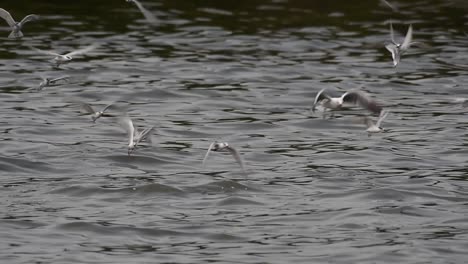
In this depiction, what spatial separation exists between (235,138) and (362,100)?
403cm

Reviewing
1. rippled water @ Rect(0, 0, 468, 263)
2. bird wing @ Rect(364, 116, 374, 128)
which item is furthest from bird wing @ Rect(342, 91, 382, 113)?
bird wing @ Rect(364, 116, 374, 128)

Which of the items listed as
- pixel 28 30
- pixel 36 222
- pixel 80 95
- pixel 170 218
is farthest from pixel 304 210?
pixel 28 30

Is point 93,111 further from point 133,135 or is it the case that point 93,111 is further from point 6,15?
point 6,15

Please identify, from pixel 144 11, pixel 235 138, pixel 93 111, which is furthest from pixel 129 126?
pixel 235 138

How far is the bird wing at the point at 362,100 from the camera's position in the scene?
45.8 feet

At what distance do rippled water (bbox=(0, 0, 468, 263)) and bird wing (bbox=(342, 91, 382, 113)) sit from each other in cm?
106

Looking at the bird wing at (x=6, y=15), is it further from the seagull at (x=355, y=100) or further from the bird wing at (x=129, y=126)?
the seagull at (x=355, y=100)

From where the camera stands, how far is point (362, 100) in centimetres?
1409

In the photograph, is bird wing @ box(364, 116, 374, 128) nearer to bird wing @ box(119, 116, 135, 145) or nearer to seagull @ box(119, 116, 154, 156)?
seagull @ box(119, 116, 154, 156)

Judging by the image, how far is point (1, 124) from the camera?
18281 millimetres

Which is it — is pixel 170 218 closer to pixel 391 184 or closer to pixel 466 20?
pixel 391 184

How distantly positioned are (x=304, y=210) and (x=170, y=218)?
1439mm

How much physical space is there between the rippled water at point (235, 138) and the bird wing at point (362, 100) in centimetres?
106

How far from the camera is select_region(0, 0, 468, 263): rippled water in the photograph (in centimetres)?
1285
